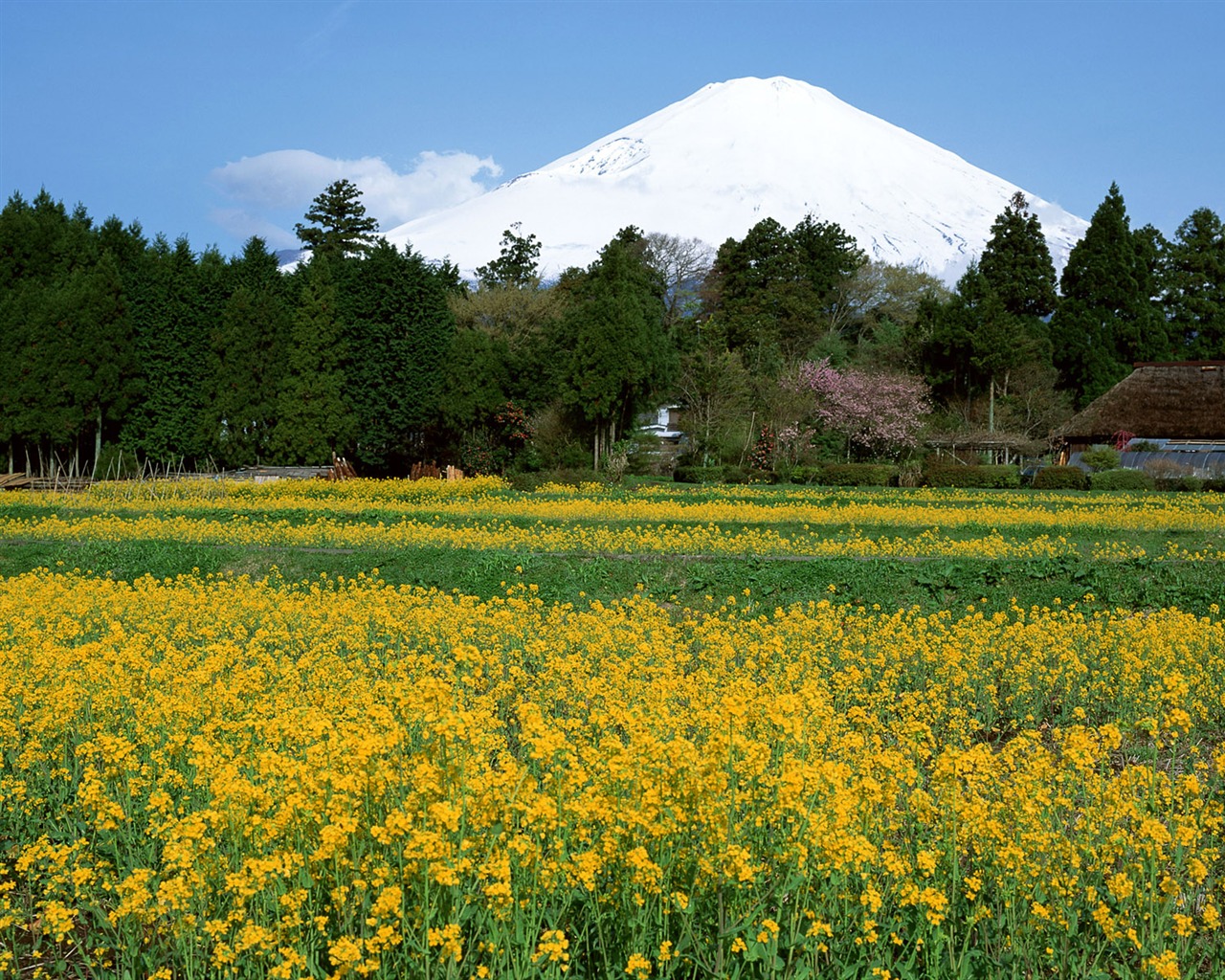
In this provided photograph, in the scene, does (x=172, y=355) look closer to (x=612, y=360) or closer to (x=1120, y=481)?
(x=612, y=360)

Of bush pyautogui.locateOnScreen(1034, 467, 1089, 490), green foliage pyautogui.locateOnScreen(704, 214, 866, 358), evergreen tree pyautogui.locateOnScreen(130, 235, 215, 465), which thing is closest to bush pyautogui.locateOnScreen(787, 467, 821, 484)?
bush pyautogui.locateOnScreen(1034, 467, 1089, 490)

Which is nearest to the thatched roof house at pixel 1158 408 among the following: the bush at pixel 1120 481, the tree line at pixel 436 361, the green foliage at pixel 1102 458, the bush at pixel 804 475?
the tree line at pixel 436 361

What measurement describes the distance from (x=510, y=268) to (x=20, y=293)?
25743mm

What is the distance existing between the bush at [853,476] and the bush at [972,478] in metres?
1.27

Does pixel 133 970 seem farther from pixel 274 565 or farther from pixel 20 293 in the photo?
pixel 20 293

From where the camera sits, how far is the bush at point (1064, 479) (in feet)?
99.2

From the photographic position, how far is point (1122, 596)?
11.4m

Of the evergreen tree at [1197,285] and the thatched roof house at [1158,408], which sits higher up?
the evergreen tree at [1197,285]

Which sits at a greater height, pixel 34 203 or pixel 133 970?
pixel 34 203

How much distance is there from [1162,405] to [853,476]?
1483 centimetres

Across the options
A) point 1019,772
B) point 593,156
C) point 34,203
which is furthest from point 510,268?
point 593,156

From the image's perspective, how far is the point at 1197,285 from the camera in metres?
50.7

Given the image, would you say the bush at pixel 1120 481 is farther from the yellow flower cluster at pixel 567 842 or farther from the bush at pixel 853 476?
the yellow flower cluster at pixel 567 842

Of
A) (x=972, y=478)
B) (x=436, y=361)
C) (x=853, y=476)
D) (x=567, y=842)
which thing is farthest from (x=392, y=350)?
(x=567, y=842)
